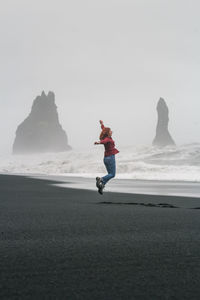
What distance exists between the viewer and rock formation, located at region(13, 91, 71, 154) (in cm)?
14000

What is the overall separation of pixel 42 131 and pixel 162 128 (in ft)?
158

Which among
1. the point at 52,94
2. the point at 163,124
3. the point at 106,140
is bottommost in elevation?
the point at 106,140

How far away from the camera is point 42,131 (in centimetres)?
14138

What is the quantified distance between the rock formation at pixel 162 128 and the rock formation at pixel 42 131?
40314 millimetres

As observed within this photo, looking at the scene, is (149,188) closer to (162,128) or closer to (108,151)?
(108,151)

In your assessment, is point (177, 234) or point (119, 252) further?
point (177, 234)

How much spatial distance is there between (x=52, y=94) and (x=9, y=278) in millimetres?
150159

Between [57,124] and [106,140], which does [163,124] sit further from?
[106,140]

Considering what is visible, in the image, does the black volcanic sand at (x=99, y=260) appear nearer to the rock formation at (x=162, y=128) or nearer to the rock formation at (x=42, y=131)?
the rock formation at (x=162, y=128)

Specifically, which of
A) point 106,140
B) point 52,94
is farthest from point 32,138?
point 106,140

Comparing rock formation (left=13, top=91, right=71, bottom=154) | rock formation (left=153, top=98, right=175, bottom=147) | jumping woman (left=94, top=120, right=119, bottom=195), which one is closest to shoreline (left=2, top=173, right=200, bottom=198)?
jumping woman (left=94, top=120, right=119, bottom=195)

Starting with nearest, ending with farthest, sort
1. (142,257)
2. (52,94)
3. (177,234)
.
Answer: (142,257) < (177,234) < (52,94)

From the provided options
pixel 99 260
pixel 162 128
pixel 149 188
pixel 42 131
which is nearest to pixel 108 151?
pixel 149 188

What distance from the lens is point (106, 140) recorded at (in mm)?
10875
